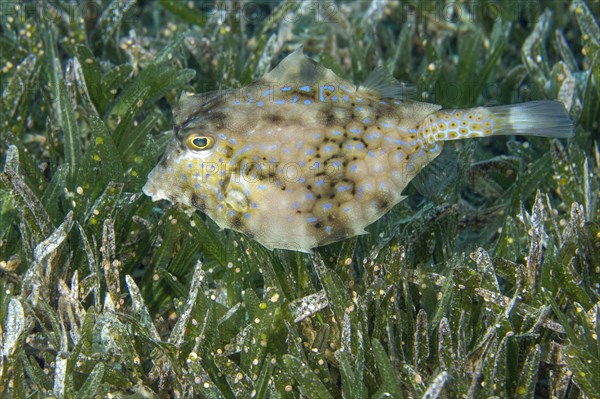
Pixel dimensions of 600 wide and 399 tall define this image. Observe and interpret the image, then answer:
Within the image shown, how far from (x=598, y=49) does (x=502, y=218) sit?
1439 mm

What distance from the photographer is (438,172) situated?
2.60 m

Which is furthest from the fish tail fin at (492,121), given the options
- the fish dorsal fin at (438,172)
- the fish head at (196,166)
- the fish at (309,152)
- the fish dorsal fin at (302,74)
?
the fish head at (196,166)

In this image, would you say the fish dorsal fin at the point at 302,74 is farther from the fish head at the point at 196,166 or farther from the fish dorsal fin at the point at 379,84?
the fish head at the point at 196,166

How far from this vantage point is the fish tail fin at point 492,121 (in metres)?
2.38

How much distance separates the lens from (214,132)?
2.32 m

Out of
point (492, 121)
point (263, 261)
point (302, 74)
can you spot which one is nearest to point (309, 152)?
point (302, 74)

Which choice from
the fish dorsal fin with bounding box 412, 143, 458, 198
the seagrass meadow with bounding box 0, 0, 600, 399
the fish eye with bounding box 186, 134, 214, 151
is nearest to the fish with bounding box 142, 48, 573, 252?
the fish eye with bounding box 186, 134, 214, 151

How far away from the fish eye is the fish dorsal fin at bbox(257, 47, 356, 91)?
16.0 inches

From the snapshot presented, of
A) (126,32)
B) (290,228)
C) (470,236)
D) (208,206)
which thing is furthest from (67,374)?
(126,32)

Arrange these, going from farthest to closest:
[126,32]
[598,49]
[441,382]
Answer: [126,32] < [598,49] < [441,382]

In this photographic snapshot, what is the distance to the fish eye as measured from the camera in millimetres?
2301

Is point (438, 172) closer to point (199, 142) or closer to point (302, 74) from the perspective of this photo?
point (302, 74)

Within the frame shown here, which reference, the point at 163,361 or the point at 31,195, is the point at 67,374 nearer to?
the point at 163,361

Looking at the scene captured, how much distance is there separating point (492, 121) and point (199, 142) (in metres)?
1.22
